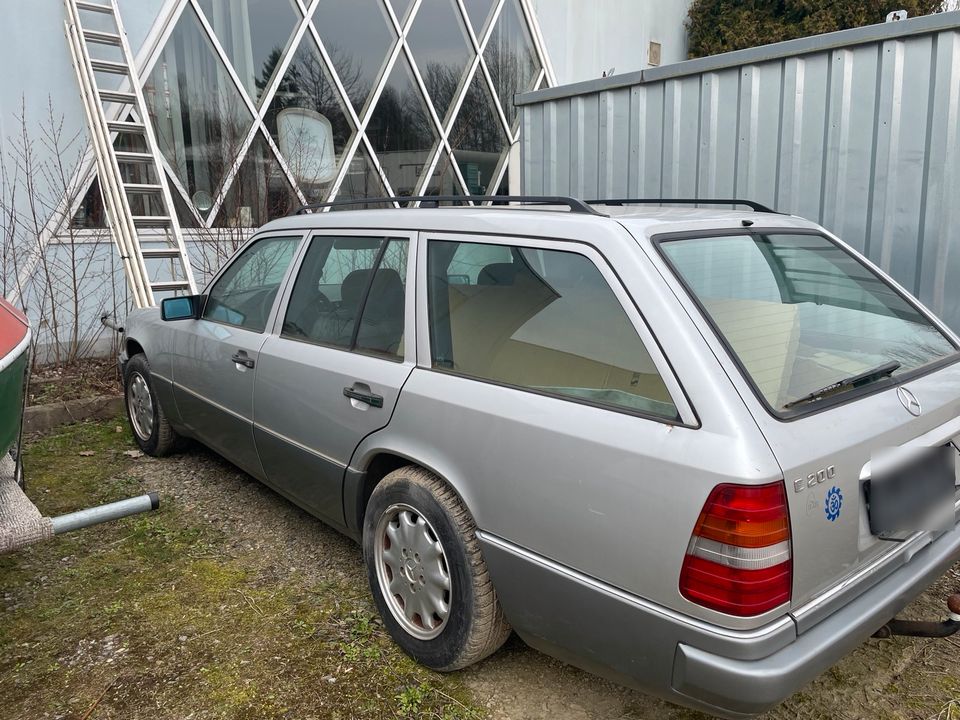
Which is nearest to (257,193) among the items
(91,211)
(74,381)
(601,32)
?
(91,211)

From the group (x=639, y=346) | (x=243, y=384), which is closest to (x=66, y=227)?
(x=243, y=384)

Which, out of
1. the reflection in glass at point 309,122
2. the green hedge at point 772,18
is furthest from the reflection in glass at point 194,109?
the green hedge at point 772,18

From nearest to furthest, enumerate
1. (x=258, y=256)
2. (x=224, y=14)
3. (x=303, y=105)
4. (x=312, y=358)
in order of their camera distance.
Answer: (x=312, y=358) → (x=258, y=256) → (x=224, y=14) → (x=303, y=105)

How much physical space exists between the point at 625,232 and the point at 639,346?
1.26ft

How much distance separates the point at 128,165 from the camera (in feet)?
23.6

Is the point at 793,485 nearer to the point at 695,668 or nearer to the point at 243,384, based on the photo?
the point at 695,668

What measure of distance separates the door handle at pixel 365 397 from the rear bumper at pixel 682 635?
692mm

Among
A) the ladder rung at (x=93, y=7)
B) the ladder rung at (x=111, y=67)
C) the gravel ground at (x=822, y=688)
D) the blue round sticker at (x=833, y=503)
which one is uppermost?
the ladder rung at (x=93, y=7)

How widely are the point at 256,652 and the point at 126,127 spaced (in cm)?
560

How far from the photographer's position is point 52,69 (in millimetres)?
6629

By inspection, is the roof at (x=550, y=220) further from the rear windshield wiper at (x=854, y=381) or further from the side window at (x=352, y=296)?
the rear windshield wiper at (x=854, y=381)

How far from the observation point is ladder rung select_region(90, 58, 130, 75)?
6641 millimetres

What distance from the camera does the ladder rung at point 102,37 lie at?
6527mm

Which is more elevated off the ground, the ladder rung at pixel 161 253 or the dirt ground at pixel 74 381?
the ladder rung at pixel 161 253
